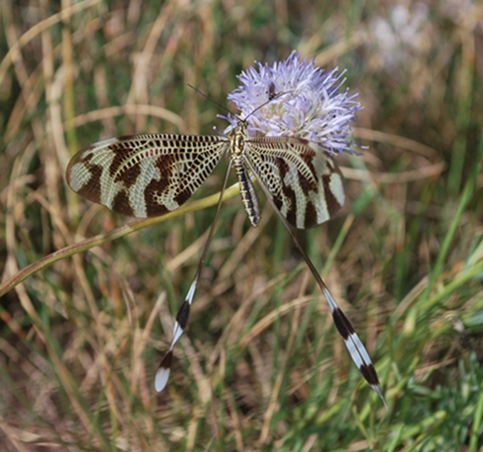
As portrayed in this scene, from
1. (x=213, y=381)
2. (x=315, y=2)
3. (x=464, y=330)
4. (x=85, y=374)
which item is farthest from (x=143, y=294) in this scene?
(x=315, y=2)

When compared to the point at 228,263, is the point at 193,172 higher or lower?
higher

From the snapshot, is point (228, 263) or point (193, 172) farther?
point (228, 263)

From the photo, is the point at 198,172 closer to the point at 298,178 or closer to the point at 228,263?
the point at 298,178

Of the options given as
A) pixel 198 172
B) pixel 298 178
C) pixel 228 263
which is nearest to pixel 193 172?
pixel 198 172

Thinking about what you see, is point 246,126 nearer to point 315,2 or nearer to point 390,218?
point 390,218

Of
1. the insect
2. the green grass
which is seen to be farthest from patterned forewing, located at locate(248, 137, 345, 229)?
the green grass

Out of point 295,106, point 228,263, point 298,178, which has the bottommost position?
point 228,263
